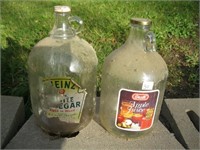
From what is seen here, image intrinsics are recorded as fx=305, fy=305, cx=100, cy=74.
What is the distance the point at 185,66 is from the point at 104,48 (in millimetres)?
513

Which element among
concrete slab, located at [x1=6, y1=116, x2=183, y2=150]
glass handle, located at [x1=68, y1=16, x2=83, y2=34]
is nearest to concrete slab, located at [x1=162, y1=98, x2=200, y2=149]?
concrete slab, located at [x1=6, y1=116, x2=183, y2=150]

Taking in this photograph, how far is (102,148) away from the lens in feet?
3.36

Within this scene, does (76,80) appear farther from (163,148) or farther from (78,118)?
(163,148)

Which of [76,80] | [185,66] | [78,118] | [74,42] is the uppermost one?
[74,42]

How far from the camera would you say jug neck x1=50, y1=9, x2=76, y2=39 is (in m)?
0.96

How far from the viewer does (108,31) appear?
2105 millimetres

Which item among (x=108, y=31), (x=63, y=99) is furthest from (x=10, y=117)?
(x=108, y=31)

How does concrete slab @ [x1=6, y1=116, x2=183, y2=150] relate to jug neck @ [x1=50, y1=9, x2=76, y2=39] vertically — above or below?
below

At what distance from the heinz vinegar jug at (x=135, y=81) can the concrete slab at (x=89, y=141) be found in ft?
0.19

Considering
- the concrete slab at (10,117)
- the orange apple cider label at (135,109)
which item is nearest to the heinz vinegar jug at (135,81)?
the orange apple cider label at (135,109)

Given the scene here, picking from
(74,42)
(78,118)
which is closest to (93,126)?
(78,118)

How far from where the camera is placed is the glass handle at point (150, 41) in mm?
922

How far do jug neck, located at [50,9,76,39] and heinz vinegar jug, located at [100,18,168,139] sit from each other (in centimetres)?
16

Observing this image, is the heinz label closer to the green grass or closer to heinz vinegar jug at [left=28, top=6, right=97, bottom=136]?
heinz vinegar jug at [left=28, top=6, right=97, bottom=136]
